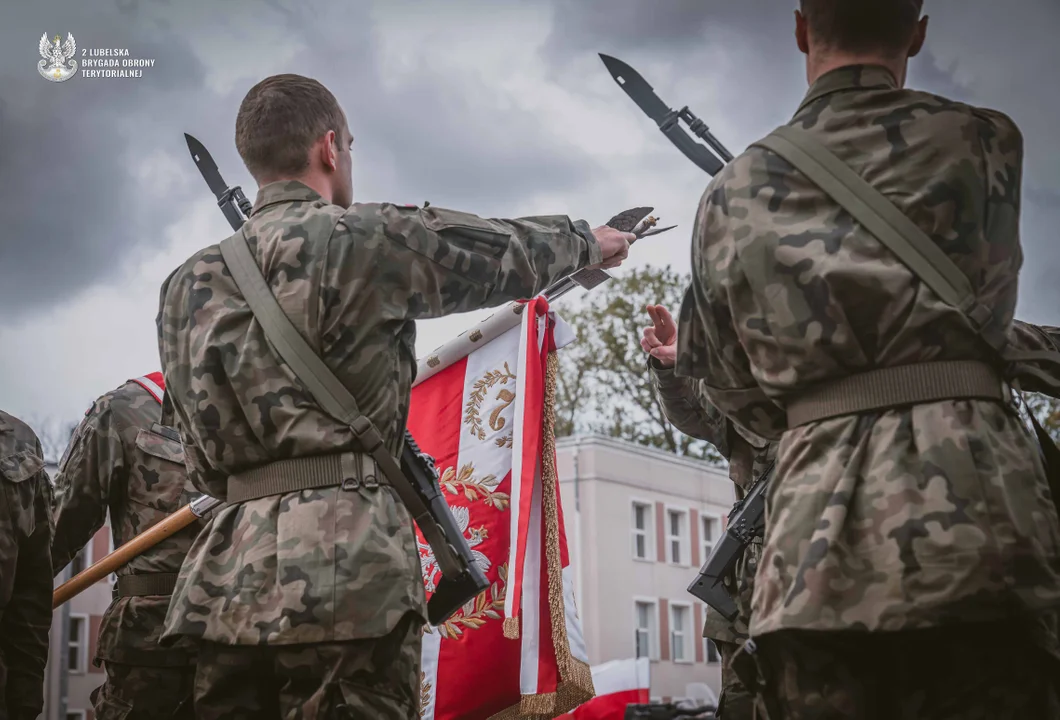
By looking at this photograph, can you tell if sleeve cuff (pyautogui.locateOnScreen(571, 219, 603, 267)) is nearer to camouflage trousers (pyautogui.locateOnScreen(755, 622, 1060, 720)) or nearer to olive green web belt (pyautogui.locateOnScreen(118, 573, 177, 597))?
camouflage trousers (pyautogui.locateOnScreen(755, 622, 1060, 720))

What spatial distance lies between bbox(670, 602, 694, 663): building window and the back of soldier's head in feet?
116

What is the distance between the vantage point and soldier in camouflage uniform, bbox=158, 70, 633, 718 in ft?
10.8

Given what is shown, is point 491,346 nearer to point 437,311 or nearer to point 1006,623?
point 437,311

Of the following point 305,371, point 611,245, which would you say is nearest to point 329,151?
point 305,371

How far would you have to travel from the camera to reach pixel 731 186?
3.01 meters

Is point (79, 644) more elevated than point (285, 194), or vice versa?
point (285, 194)

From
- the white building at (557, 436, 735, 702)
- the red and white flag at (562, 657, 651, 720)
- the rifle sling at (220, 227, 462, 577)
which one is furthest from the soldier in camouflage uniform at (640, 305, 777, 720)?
the white building at (557, 436, 735, 702)

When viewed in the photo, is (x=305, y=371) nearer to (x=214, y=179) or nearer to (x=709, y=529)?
(x=214, y=179)

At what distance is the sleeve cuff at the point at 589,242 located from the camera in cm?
404

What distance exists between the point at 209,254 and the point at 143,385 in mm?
2811

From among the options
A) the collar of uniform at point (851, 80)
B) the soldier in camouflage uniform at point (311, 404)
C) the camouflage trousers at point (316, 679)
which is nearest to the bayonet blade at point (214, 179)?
the soldier in camouflage uniform at point (311, 404)

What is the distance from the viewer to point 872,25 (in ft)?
9.98

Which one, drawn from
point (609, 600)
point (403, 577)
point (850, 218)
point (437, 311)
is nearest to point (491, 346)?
point (437, 311)

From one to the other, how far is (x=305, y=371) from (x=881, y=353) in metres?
1.57
